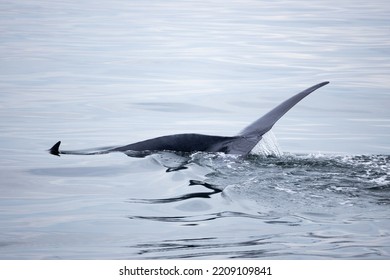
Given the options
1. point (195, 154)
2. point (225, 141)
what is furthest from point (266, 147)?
point (195, 154)

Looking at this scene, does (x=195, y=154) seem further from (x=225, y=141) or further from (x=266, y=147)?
(x=266, y=147)

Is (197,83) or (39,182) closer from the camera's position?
(39,182)

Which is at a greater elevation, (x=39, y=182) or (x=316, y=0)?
(x=316, y=0)

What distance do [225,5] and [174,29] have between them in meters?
15.6

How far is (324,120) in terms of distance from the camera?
13602 millimetres

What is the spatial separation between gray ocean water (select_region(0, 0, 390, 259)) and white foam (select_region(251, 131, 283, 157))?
0.09ft

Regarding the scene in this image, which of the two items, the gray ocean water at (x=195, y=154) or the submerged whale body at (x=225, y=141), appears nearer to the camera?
the gray ocean water at (x=195, y=154)

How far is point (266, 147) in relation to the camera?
9.12m

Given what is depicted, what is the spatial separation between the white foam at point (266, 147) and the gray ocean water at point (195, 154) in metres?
0.03

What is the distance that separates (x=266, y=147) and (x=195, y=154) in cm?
71

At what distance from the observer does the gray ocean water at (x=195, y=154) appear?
684cm
